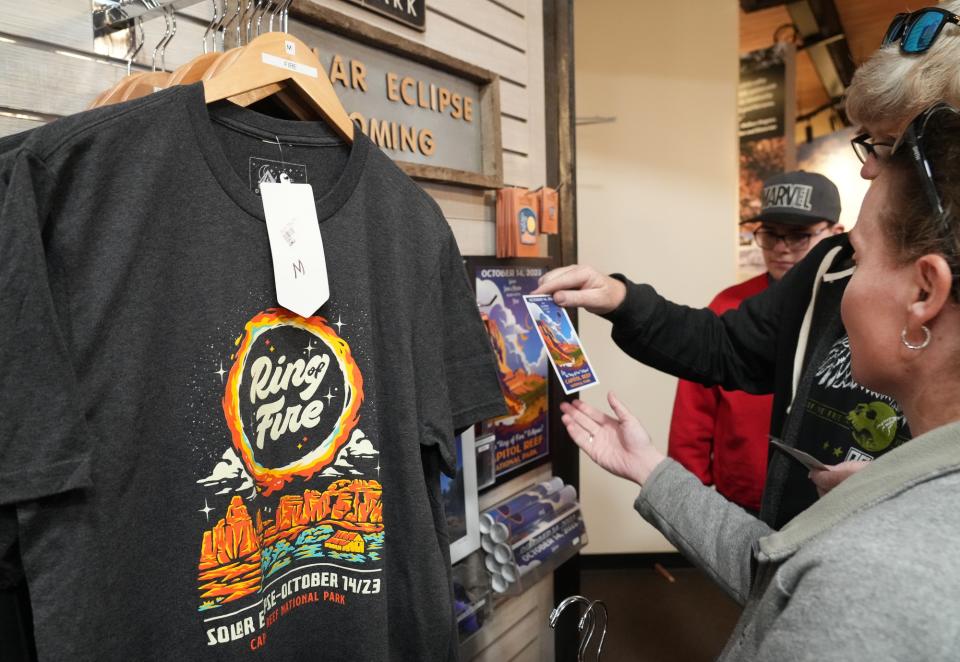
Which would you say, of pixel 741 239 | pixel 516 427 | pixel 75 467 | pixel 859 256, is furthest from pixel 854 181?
pixel 75 467

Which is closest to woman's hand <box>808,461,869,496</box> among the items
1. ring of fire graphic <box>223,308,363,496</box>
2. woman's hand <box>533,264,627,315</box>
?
woman's hand <box>533,264,627,315</box>

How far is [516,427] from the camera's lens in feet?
6.47

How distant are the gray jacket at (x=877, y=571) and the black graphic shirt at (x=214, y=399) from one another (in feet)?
1.87

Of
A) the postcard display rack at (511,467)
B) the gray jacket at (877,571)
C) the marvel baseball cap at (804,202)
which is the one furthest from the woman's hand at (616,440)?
the marvel baseball cap at (804,202)

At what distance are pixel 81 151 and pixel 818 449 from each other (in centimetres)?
132

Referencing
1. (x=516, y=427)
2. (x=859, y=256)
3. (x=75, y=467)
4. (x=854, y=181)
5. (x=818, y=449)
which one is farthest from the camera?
(x=854, y=181)

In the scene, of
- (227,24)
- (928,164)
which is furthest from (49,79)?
(928,164)

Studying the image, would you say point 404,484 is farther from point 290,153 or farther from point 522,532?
point 522,532

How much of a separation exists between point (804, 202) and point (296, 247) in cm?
203

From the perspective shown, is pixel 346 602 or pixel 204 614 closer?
pixel 204 614

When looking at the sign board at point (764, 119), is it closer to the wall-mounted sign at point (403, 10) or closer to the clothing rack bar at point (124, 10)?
the wall-mounted sign at point (403, 10)

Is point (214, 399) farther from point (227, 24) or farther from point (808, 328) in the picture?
point (808, 328)

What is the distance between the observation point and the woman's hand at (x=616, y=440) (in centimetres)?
127

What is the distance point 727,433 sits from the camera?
8.10 ft
